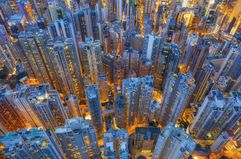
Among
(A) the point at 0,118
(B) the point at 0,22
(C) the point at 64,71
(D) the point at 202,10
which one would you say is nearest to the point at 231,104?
(C) the point at 64,71

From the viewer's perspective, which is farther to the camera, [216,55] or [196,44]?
[216,55]

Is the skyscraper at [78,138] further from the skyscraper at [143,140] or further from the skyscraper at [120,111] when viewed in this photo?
the skyscraper at [120,111]

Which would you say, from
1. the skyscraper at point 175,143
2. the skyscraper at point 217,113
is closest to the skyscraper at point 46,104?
the skyscraper at point 175,143

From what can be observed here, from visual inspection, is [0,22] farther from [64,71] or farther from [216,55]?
[216,55]

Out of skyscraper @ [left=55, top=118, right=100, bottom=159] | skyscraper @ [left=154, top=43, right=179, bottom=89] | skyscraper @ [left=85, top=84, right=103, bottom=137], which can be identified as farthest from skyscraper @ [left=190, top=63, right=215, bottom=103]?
skyscraper @ [left=55, top=118, right=100, bottom=159]

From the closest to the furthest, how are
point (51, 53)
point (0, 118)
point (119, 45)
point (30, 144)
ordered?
1. point (30, 144)
2. point (0, 118)
3. point (51, 53)
4. point (119, 45)
